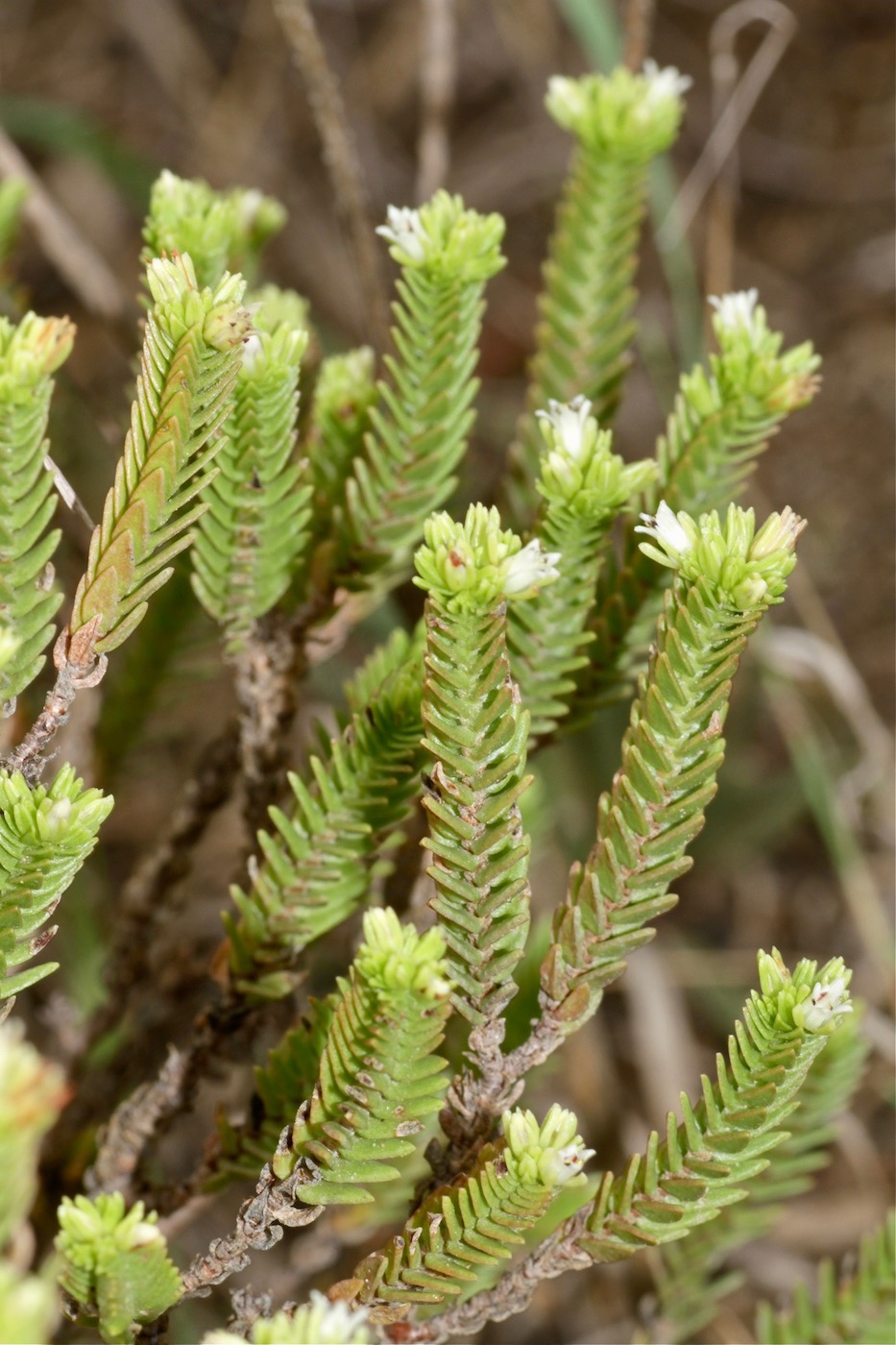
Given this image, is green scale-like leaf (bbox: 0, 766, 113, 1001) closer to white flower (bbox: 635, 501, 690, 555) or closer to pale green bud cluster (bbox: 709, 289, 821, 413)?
white flower (bbox: 635, 501, 690, 555)

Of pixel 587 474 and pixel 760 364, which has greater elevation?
pixel 760 364

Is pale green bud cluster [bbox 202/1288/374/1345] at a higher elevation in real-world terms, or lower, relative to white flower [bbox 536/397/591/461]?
lower

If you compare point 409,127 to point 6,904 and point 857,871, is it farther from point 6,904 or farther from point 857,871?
point 6,904

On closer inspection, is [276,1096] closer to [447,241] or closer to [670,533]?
[670,533]

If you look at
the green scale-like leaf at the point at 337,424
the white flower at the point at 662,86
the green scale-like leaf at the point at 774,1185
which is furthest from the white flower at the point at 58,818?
the white flower at the point at 662,86

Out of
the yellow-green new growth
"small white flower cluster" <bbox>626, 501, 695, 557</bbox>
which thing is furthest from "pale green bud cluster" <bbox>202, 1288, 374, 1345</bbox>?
"small white flower cluster" <bbox>626, 501, 695, 557</bbox>

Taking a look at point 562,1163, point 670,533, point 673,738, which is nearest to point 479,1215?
point 562,1163
